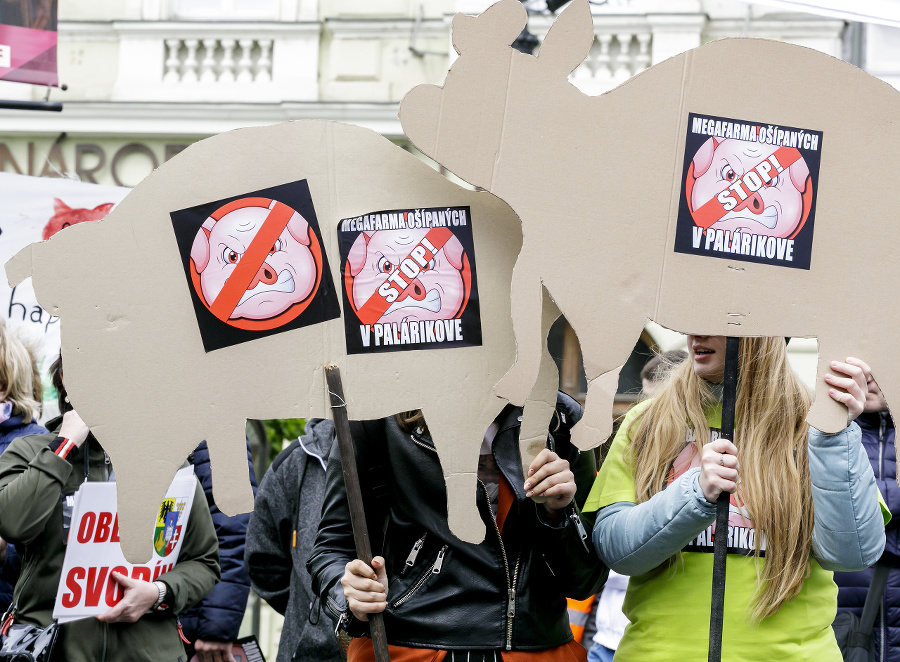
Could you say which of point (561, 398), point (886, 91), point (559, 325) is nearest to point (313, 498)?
point (561, 398)

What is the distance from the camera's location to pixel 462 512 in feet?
7.19

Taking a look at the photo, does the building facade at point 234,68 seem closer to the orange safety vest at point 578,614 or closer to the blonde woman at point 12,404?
the orange safety vest at point 578,614

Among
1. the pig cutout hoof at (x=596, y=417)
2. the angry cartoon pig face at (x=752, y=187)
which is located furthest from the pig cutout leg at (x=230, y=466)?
the angry cartoon pig face at (x=752, y=187)

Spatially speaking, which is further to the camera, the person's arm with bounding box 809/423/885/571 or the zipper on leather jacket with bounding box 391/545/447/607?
the zipper on leather jacket with bounding box 391/545/447/607

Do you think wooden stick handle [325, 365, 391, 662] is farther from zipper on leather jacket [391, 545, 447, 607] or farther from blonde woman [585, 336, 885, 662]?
blonde woman [585, 336, 885, 662]

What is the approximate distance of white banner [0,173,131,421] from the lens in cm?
467

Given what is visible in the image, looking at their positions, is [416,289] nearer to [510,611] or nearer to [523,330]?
[523,330]

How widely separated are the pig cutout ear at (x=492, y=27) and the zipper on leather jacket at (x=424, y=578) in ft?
3.48

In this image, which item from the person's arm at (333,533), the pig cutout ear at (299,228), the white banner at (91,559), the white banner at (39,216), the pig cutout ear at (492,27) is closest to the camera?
the pig cutout ear at (492,27)

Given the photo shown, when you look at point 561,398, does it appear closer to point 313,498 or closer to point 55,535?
point 313,498

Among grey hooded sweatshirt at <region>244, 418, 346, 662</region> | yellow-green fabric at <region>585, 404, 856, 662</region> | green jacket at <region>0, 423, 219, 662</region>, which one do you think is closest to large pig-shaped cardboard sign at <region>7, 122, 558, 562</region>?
yellow-green fabric at <region>585, 404, 856, 662</region>

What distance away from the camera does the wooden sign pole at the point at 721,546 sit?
207cm

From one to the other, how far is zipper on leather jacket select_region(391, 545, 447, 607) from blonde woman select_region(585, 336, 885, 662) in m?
0.34

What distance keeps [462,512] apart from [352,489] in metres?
0.23
